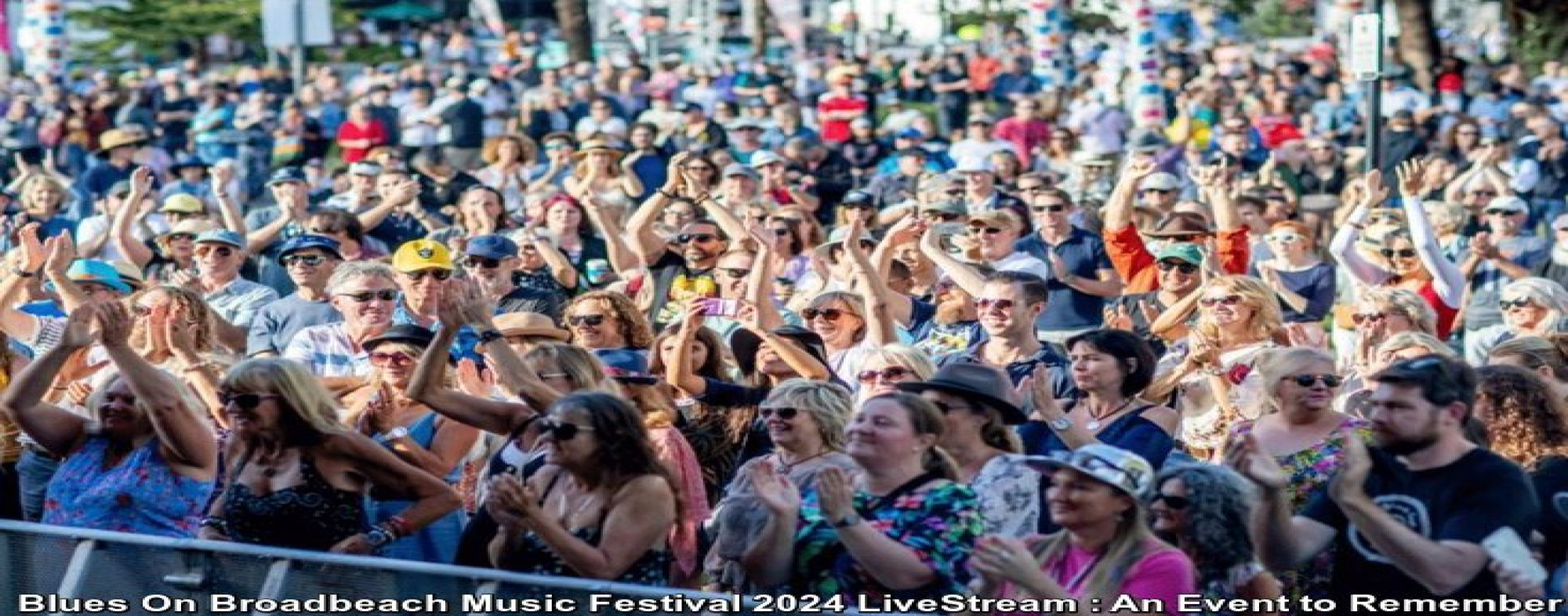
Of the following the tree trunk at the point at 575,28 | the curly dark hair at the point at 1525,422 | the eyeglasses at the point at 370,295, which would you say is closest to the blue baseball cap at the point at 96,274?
the eyeglasses at the point at 370,295

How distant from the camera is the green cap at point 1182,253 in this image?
472 inches

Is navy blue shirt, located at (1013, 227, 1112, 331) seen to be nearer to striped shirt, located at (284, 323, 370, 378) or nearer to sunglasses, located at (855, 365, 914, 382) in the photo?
striped shirt, located at (284, 323, 370, 378)

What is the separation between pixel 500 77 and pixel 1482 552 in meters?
25.5

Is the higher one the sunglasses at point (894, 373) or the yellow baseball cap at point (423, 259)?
the sunglasses at point (894, 373)

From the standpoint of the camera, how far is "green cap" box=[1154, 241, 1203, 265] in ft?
39.4

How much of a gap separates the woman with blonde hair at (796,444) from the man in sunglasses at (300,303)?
4110mm

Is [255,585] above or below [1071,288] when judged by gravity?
above

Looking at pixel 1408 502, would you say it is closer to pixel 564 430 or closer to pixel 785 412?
pixel 785 412

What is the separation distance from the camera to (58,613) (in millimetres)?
7117

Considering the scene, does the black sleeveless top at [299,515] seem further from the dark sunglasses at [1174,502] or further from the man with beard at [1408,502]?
the man with beard at [1408,502]

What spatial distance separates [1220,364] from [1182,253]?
84.6 inches

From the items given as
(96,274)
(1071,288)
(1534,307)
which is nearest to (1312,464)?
(1534,307)

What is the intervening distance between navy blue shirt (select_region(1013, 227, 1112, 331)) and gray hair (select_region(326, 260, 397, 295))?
330cm

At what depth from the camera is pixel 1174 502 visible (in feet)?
21.1
